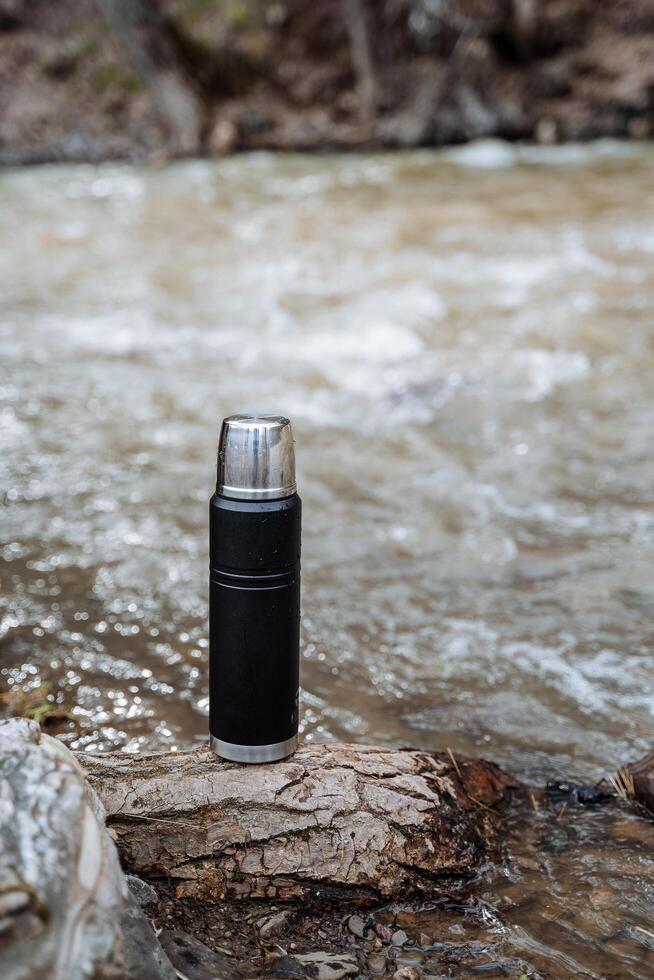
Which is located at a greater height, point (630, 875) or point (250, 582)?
point (250, 582)

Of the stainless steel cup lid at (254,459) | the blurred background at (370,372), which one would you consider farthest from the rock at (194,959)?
the stainless steel cup lid at (254,459)

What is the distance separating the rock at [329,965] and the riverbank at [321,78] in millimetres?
12723

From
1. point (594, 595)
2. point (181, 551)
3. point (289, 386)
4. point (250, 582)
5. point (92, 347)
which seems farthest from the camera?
point (92, 347)

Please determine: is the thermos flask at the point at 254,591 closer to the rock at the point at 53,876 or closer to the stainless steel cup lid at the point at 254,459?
the stainless steel cup lid at the point at 254,459

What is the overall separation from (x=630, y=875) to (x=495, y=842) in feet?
0.98

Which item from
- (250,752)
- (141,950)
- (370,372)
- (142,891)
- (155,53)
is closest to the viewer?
(141,950)

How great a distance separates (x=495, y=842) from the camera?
2.16 meters

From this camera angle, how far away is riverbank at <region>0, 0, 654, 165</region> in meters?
13.3

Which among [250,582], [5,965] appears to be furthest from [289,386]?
[5,965]

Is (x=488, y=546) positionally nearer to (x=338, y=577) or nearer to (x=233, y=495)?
(x=338, y=577)

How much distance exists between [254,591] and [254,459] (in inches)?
10.9

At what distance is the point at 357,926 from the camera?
186cm

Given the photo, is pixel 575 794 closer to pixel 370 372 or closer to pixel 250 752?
pixel 250 752

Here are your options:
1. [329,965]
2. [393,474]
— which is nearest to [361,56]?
[393,474]
